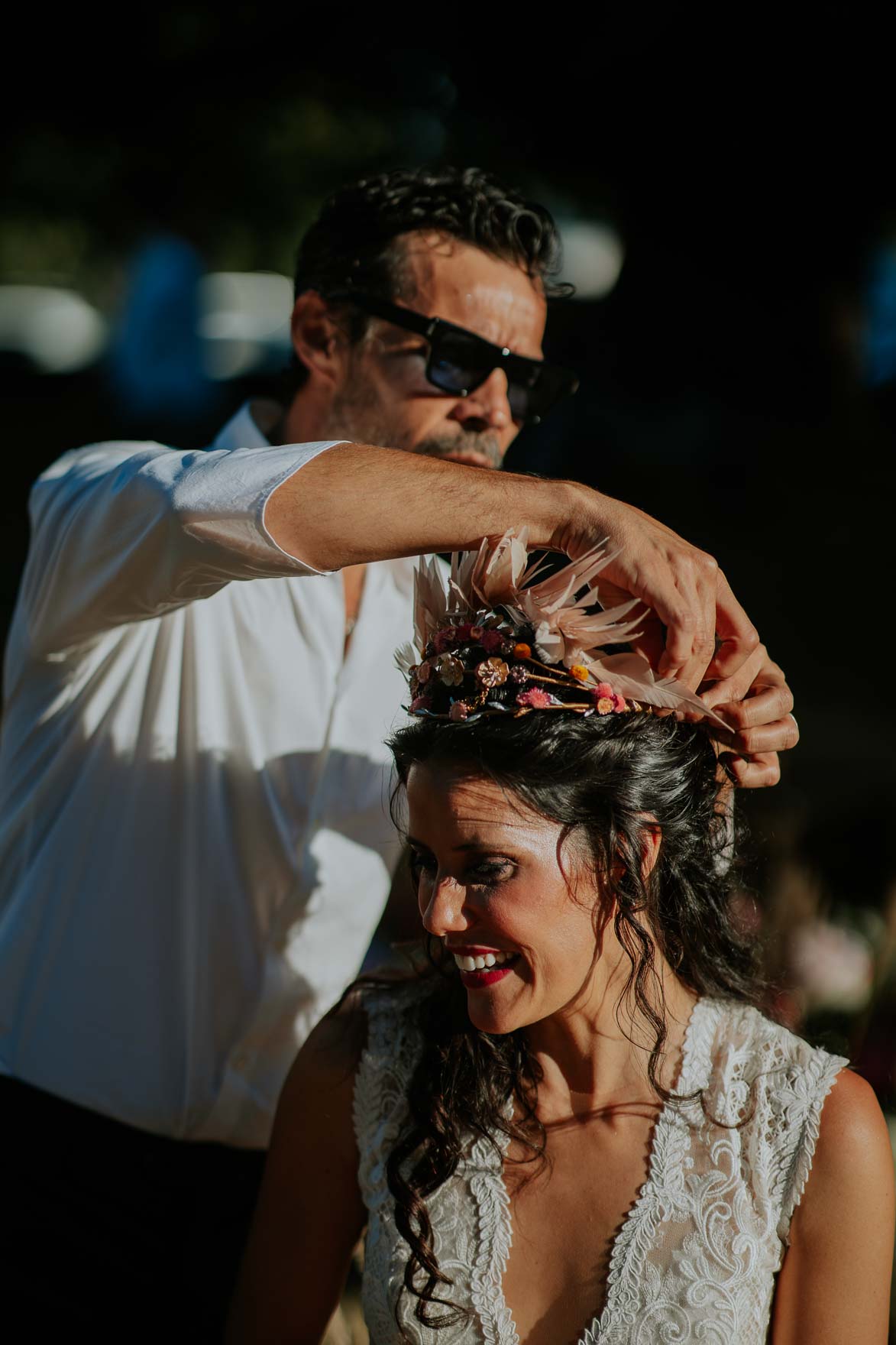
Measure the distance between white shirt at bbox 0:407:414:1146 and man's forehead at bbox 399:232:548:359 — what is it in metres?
0.55

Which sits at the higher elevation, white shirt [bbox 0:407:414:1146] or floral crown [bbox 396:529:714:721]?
floral crown [bbox 396:529:714:721]

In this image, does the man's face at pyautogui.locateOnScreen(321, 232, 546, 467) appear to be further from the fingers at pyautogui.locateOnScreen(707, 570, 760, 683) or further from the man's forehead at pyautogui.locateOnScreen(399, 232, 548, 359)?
the fingers at pyautogui.locateOnScreen(707, 570, 760, 683)

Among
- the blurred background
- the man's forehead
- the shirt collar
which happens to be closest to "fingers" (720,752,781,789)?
the blurred background

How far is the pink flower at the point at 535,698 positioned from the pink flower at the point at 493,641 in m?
0.07

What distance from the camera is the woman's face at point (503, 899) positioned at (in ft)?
5.60

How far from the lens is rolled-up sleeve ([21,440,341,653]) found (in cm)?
156

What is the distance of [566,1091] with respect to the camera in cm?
191

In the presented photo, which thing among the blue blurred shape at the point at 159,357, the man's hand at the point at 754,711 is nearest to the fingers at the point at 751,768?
the man's hand at the point at 754,711

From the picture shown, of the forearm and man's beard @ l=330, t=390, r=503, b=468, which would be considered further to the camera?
man's beard @ l=330, t=390, r=503, b=468

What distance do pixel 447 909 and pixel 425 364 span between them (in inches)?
42.0

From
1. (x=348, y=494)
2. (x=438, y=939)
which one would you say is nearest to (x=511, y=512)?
(x=348, y=494)

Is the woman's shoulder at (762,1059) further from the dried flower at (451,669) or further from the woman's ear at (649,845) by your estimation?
the dried flower at (451,669)

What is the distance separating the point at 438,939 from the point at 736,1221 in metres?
0.67

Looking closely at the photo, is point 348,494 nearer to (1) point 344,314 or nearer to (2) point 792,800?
(1) point 344,314
